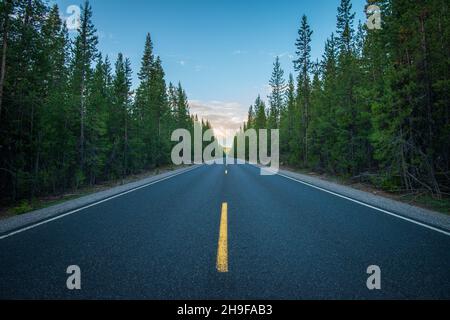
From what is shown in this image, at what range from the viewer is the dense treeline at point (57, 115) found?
10.8 metres

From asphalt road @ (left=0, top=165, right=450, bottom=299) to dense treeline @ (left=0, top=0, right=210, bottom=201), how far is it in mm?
8897

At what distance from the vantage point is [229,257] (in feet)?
10.9

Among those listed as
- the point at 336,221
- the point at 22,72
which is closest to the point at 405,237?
the point at 336,221

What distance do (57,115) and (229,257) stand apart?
Result: 59.8 ft

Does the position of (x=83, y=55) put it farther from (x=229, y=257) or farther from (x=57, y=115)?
(x=229, y=257)

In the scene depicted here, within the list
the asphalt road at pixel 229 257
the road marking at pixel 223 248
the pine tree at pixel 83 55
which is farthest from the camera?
the pine tree at pixel 83 55

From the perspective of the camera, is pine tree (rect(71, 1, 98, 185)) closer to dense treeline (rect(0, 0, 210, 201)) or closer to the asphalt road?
dense treeline (rect(0, 0, 210, 201))

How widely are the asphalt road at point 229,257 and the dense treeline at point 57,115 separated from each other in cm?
890

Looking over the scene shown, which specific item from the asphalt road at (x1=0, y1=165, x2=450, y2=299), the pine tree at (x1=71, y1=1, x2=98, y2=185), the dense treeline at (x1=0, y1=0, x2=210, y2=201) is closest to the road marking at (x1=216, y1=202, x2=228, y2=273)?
the asphalt road at (x1=0, y1=165, x2=450, y2=299)

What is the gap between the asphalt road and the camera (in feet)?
8.21

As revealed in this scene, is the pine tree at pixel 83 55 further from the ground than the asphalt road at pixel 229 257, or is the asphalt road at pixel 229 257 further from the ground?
the pine tree at pixel 83 55

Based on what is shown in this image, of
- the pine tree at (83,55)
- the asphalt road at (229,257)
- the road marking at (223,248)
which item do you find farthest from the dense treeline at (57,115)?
the road marking at (223,248)

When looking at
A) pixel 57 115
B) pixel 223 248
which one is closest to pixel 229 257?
pixel 223 248

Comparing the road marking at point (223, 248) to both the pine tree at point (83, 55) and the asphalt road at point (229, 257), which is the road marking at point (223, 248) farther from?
the pine tree at point (83, 55)
